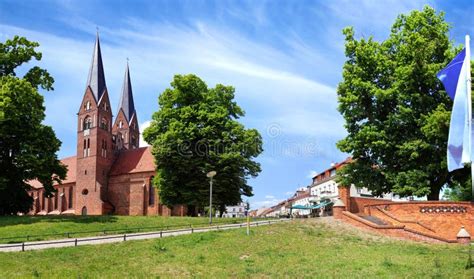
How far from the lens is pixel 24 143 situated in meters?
41.8

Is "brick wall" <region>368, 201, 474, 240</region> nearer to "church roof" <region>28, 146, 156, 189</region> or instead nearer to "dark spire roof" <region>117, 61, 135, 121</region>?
"church roof" <region>28, 146, 156, 189</region>

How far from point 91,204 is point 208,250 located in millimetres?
49618

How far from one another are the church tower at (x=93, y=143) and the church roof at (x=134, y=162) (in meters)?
1.65

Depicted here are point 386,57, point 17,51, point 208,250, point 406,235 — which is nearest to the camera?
point 208,250

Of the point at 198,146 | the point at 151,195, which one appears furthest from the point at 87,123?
the point at 198,146

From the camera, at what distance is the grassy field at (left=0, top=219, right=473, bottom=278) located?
17594 mm

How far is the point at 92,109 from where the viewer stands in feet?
227

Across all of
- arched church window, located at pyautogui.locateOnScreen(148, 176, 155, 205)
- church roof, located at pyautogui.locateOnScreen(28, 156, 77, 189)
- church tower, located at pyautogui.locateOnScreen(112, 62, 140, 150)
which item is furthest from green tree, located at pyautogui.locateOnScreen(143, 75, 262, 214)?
church tower, located at pyautogui.locateOnScreen(112, 62, 140, 150)

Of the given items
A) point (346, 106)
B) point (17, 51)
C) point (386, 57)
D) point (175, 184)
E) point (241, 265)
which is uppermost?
point (17, 51)

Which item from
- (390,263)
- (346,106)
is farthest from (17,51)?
(390,263)

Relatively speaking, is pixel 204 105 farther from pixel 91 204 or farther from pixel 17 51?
pixel 91 204

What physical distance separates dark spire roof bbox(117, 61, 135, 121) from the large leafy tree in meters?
52.8

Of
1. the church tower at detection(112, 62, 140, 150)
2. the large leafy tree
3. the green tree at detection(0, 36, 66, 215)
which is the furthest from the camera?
the church tower at detection(112, 62, 140, 150)

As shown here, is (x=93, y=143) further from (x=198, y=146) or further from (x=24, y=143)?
(x=24, y=143)
